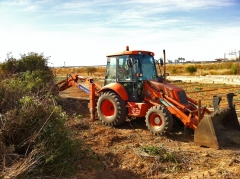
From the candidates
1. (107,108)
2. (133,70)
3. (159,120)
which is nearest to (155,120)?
(159,120)

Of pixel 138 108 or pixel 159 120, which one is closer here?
pixel 159 120

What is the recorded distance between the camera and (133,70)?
29.6ft

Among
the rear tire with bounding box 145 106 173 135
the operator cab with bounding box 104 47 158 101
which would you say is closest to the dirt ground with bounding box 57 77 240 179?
the rear tire with bounding box 145 106 173 135

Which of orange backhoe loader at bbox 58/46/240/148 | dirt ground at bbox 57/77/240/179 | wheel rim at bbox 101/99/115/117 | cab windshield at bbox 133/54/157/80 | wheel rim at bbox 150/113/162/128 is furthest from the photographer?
wheel rim at bbox 101/99/115/117

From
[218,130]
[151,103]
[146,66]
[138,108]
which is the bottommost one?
[218,130]

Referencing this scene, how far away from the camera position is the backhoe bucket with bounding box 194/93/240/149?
23.2 feet

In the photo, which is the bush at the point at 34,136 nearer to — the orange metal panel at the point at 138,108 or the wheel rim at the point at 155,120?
the wheel rim at the point at 155,120

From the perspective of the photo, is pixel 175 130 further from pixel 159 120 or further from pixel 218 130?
pixel 218 130

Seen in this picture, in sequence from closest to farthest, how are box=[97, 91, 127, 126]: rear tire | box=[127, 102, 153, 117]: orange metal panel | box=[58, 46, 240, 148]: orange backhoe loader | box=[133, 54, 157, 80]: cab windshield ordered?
box=[58, 46, 240, 148]: orange backhoe loader → box=[127, 102, 153, 117]: orange metal panel → box=[97, 91, 127, 126]: rear tire → box=[133, 54, 157, 80]: cab windshield

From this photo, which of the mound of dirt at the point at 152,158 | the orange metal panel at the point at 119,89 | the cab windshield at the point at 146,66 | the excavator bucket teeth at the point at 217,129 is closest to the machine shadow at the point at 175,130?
the mound of dirt at the point at 152,158

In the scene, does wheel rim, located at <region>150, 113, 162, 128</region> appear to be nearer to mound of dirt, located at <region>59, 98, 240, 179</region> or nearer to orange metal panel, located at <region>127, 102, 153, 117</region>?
mound of dirt, located at <region>59, 98, 240, 179</region>

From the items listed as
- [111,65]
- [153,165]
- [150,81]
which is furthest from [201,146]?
[111,65]

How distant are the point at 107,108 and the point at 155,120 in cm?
194

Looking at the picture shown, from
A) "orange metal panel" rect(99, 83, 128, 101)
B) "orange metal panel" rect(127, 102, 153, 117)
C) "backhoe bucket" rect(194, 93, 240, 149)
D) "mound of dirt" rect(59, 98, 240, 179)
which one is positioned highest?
"orange metal panel" rect(99, 83, 128, 101)
